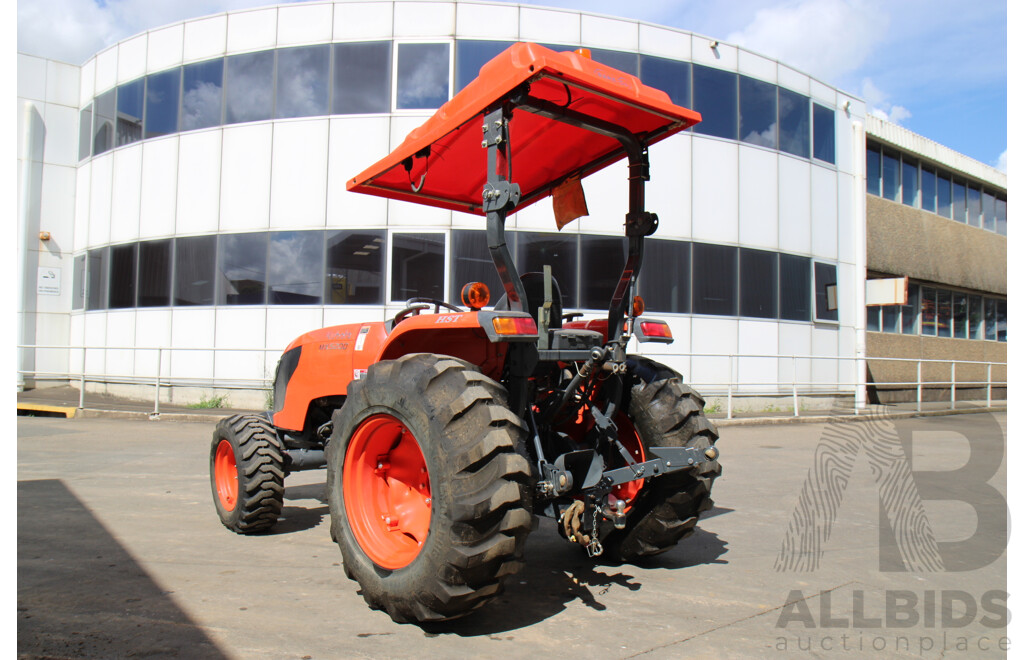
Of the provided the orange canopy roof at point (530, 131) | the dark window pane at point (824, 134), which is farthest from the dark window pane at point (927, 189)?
the orange canopy roof at point (530, 131)

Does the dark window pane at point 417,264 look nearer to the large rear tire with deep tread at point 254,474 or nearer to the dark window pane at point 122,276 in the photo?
the dark window pane at point 122,276

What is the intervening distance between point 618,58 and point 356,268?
7654mm

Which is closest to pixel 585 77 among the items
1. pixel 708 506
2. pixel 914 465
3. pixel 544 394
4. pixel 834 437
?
pixel 544 394

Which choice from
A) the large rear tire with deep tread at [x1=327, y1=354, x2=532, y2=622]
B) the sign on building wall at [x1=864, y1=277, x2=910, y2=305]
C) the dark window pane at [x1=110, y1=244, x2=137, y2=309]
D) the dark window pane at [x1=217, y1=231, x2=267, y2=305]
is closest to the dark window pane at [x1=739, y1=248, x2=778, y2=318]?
the sign on building wall at [x1=864, y1=277, x2=910, y2=305]

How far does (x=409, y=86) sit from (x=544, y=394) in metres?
12.2

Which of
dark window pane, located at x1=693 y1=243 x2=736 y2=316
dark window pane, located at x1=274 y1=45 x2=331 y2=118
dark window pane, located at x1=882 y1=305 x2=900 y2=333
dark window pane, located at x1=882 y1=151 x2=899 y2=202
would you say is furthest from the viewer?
dark window pane, located at x1=882 y1=151 x2=899 y2=202

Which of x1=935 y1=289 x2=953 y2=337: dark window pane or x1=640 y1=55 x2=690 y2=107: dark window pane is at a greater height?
x1=640 y1=55 x2=690 y2=107: dark window pane

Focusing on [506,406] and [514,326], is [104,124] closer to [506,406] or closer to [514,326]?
[514,326]

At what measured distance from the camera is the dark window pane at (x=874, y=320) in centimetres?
2077

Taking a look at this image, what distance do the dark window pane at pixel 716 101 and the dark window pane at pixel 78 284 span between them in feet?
53.3

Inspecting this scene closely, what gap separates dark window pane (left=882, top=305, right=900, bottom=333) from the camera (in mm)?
21378

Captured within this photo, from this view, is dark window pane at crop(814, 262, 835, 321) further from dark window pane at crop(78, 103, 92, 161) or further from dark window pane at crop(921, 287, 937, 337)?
dark window pane at crop(78, 103, 92, 161)

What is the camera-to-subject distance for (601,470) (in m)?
4.11

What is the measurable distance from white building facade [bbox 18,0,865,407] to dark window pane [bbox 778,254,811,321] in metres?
0.05
